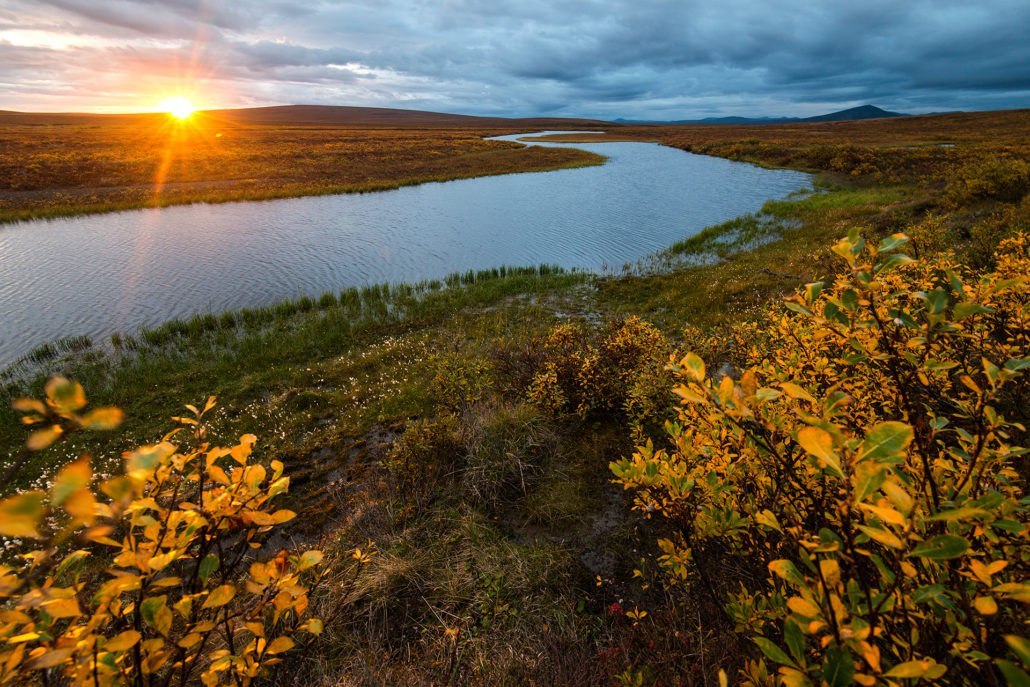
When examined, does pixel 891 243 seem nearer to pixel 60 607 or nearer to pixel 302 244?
pixel 60 607

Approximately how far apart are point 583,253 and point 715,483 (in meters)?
18.9

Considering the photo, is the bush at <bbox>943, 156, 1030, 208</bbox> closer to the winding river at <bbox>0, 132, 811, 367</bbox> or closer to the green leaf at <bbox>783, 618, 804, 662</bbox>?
the winding river at <bbox>0, 132, 811, 367</bbox>

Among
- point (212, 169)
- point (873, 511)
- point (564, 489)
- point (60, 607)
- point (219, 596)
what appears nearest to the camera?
point (873, 511)

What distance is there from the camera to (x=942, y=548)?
3.67 ft

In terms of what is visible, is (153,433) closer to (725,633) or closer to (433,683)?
(433,683)

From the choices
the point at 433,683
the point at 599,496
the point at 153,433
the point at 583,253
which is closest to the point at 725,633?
the point at 433,683

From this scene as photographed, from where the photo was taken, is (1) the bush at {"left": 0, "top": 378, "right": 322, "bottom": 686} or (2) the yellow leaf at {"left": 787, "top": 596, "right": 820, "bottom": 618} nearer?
(1) the bush at {"left": 0, "top": 378, "right": 322, "bottom": 686}

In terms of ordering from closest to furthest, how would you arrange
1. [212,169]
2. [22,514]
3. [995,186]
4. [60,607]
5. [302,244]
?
[22,514] → [60,607] → [995,186] → [302,244] → [212,169]

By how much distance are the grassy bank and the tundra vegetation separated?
951 inches

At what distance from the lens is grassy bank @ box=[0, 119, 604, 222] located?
3116cm

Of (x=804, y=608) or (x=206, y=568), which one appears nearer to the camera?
(x=804, y=608)

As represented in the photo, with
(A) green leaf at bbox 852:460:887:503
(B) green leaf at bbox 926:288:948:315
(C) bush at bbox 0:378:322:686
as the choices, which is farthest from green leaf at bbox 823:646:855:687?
(C) bush at bbox 0:378:322:686

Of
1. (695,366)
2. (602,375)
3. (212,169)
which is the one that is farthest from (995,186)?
(212,169)

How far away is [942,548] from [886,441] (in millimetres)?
269
